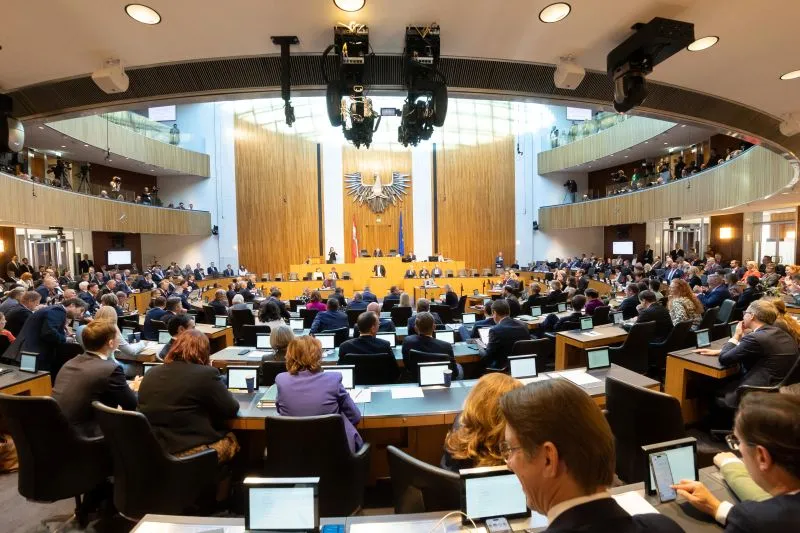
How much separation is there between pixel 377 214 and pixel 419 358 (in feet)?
53.0

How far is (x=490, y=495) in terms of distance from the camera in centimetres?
161

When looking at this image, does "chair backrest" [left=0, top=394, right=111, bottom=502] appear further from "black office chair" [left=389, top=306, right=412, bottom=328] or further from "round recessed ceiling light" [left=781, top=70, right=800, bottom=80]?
"round recessed ceiling light" [left=781, top=70, right=800, bottom=80]

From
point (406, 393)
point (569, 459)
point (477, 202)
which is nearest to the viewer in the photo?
point (569, 459)

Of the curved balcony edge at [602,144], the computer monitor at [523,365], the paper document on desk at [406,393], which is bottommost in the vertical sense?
the paper document on desk at [406,393]

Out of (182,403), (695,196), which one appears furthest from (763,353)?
→ (695,196)

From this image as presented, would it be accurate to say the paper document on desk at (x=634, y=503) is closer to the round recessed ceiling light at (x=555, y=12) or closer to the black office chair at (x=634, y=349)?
the round recessed ceiling light at (x=555, y=12)

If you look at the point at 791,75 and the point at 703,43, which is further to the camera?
the point at 791,75

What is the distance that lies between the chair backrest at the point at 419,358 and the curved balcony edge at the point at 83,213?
1002cm

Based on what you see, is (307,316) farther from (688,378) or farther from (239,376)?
(688,378)

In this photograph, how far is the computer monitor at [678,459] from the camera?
1730 mm

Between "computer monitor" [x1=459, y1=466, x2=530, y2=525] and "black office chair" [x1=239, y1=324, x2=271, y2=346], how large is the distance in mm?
4536

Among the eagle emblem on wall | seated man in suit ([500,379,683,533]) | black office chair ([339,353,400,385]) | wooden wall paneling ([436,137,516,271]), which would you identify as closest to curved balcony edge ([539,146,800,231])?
wooden wall paneling ([436,137,516,271])

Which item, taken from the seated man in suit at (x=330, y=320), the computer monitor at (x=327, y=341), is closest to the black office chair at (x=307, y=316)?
the seated man in suit at (x=330, y=320)

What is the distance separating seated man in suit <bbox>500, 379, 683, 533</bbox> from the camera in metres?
0.94
